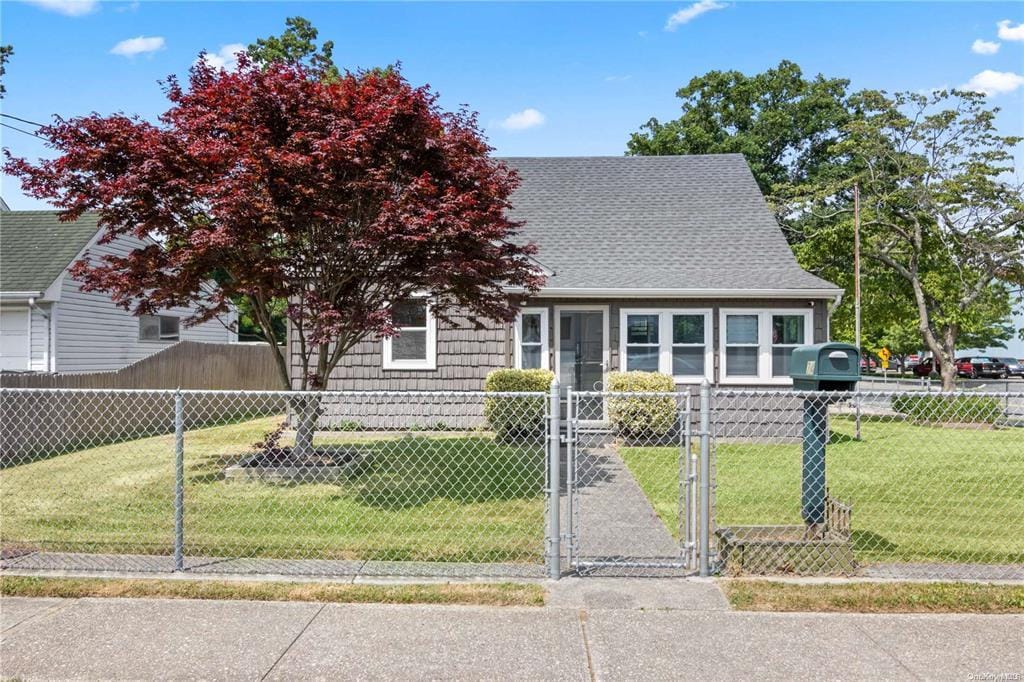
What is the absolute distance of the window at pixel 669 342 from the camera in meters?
12.4

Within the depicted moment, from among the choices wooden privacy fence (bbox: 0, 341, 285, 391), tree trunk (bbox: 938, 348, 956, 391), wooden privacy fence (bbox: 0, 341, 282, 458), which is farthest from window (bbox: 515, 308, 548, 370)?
tree trunk (bbox: 938, 348, 956, 391)

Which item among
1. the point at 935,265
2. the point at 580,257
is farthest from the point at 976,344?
the point at 580,257

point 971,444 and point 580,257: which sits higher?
point 580,257

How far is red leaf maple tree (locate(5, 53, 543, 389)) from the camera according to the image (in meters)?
6.79

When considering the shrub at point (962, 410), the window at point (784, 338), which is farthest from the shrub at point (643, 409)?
the shrub at point (962, 410)

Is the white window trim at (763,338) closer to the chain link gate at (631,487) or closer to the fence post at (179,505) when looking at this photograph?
the chain link gate at (631,487)

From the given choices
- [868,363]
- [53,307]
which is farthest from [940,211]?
[868,363]

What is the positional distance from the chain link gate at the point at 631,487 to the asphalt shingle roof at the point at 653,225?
Result: 251 centimetres

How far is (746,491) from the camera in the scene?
25.2 feet

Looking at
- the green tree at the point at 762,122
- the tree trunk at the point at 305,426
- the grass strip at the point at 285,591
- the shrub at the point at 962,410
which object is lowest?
the grass strip at the point at 285,591

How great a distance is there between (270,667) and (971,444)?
494 inches

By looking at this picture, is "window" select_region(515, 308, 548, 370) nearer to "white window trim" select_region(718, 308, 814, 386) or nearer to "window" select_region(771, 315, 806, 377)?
"white window trim" select_region(718, 308, 814, 386)

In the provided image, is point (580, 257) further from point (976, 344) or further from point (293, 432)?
point (976, 344)

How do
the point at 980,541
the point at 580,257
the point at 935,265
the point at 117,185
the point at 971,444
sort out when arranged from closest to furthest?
the point at 980,541
the point at 117,185
the point at 971,444
the point at 580,257
the point at 935,265
